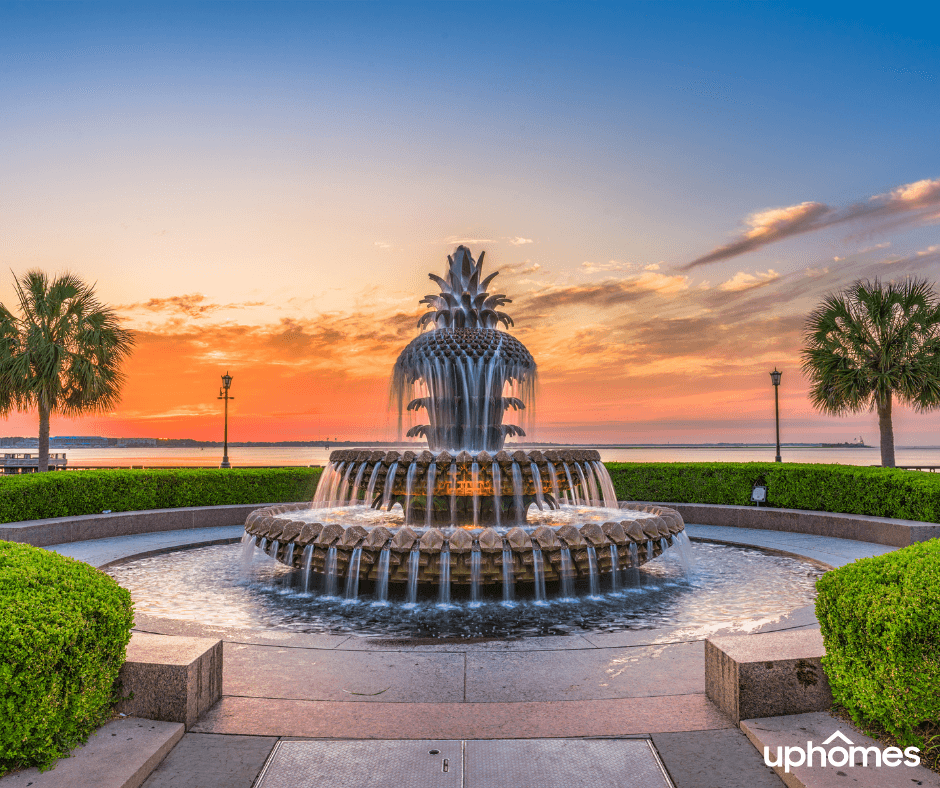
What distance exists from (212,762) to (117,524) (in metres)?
12.1

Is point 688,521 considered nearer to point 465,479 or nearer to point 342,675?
point 465,479

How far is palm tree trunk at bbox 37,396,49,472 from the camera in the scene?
1856 centimetres

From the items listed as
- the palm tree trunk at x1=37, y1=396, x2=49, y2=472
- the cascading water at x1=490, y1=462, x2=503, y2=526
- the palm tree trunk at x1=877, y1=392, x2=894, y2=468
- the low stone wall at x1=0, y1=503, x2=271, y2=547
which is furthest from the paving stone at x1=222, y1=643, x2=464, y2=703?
the palm tree trunk at x1=877, y1=392, x2=894, y2=468

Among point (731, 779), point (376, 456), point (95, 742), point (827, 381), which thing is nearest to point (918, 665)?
point (731, 779)

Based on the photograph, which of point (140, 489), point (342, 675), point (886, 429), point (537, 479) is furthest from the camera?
point (886, 429)

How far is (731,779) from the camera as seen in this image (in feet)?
10.3

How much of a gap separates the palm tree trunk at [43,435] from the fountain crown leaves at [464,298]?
50.0 ft

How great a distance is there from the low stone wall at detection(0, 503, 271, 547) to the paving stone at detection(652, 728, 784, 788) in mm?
11421

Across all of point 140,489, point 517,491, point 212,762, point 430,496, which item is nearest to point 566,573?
point 517,491

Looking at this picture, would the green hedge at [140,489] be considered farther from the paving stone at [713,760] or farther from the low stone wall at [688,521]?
the paving stone at [713,760]

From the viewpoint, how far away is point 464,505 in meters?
9.35

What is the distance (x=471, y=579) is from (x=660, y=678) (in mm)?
2999

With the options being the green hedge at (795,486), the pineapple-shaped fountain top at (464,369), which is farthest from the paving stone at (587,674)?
the green hedge at (795,486)

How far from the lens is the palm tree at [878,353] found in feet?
62.2
